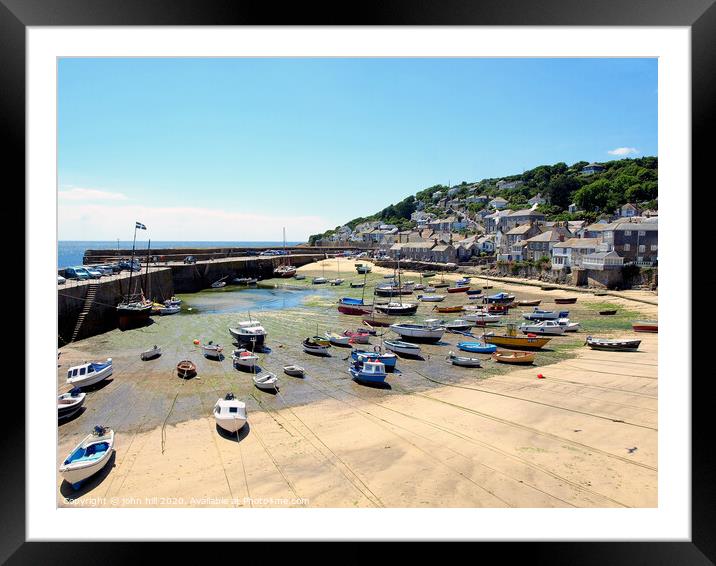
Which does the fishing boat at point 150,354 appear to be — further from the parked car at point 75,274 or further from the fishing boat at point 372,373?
the parked car at point 75,274

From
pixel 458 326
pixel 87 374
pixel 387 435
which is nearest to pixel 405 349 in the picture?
pixel 458 326

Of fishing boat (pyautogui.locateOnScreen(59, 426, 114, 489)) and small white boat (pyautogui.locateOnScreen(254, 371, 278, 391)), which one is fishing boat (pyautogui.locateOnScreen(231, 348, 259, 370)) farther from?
fishing boat (pyautogui.locateOnScreen(59, 426, 114, 489))

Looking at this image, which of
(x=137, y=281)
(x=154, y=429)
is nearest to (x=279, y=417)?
(x=154, y=429)

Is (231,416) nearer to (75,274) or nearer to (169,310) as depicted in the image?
(169,310)

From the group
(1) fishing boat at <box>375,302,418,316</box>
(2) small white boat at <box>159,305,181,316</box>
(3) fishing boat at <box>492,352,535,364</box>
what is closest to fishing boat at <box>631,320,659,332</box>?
(3) fishing boat at <box>492,352,535,364</box>
